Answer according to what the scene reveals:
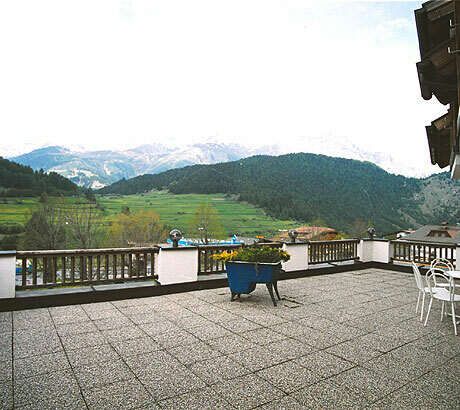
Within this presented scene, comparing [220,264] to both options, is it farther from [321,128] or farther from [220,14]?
[321,128]

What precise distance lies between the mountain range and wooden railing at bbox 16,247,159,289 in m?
38.0

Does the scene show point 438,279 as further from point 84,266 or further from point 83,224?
point 83,224

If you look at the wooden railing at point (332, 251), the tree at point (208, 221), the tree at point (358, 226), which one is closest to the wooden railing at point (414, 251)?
the wooden railing at point (332, 251)

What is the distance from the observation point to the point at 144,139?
358 ft

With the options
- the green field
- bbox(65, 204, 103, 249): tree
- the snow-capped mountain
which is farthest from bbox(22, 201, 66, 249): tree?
the snow-capped mountain

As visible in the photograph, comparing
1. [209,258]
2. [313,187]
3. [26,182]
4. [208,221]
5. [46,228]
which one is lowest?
[46,228]

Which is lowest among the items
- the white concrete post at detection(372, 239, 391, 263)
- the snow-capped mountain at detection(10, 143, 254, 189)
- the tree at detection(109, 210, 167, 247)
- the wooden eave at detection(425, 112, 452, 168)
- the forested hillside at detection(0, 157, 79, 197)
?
the tree at detection(109, 210, 167, 247)

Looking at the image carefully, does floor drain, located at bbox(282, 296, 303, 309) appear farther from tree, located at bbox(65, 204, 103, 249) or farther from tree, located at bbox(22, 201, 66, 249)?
tree, located at bbox(65, 204, 103, 249)

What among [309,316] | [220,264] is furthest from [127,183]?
[309,316]

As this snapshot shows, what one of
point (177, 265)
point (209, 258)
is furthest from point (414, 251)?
point (177, 265)

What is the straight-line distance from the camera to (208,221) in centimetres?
4019

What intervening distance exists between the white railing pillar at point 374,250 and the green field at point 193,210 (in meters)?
27.7

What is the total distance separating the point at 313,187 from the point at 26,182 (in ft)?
90.5

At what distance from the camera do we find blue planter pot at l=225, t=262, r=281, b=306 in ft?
16.1
